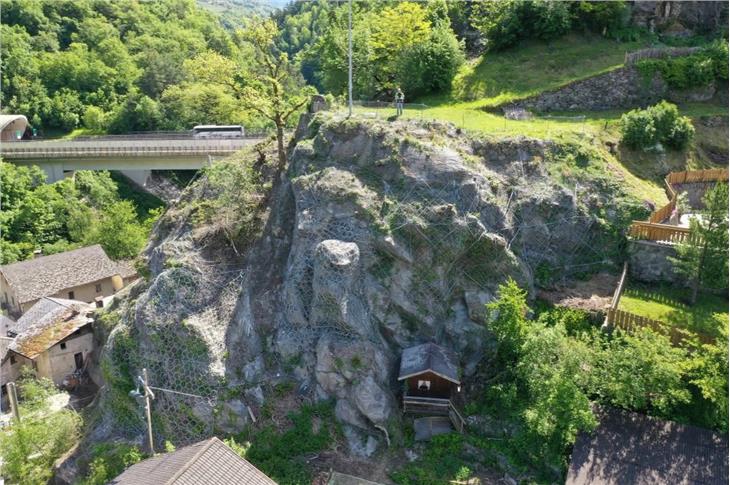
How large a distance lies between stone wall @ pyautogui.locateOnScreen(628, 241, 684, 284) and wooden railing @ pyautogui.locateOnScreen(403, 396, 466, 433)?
10847 mm

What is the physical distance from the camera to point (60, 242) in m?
48.2

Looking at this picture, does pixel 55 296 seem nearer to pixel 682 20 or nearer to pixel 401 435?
pixel 401 435

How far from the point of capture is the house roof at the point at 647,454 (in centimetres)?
1827

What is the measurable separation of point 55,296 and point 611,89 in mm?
39681

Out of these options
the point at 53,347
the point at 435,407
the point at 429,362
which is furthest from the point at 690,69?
the point at 53,347

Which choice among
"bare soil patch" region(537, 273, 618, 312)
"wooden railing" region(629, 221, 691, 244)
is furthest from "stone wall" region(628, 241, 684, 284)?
"bare soil patch" region(537, 273, 618, 312)

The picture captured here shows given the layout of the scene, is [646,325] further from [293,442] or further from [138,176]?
[138,176]

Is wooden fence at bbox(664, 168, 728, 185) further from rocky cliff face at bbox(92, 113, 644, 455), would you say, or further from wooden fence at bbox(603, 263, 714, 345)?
wooden fence at bbox(603, 263, 714, 345)

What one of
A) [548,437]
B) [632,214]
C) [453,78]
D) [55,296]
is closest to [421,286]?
[548,437]

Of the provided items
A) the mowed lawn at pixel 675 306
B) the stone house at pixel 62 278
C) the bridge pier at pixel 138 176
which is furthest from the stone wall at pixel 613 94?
the bridge pier at pixel 138 176

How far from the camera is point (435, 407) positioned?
22.2m

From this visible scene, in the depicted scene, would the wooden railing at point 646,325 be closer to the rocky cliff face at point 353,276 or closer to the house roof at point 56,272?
the rocky cliff face at point 353,276

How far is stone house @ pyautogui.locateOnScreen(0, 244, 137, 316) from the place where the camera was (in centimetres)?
3934

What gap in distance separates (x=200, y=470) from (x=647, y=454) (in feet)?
47.2
